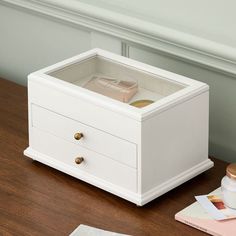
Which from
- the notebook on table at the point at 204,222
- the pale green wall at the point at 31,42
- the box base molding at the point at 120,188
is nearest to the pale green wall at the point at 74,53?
the pale green wall at the point at 31,42

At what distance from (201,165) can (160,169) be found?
5.2 inches

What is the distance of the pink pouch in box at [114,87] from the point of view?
1.79 metres

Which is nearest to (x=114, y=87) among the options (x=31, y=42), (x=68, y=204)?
(x=68, y=204)

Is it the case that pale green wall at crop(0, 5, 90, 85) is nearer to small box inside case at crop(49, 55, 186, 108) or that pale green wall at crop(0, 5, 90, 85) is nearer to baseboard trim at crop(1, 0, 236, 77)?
baseboard trim at crop(1, 0, 236, 77)

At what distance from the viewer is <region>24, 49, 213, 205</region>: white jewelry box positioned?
168 centimetres

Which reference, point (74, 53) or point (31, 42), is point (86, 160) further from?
point (31, 42)

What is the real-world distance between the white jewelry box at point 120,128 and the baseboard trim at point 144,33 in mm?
114

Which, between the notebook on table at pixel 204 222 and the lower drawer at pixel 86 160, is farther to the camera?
the lower drawer at pixel 86 160

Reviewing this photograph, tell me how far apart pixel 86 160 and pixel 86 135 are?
57mm

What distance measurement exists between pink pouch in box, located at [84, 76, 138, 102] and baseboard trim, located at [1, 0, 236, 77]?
15 cm

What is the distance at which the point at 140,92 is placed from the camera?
5.95 feet

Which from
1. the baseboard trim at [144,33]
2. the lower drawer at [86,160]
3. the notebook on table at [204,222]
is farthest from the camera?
the baseboard trim at [144,33]

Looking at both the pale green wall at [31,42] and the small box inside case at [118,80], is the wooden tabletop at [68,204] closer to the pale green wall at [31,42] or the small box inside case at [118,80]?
the small box inside case at [118,80]

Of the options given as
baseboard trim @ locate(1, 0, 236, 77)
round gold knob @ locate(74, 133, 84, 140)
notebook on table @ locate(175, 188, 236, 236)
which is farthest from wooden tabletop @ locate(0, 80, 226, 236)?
baseboard trim @ locate(1, 0, 236, 77)
